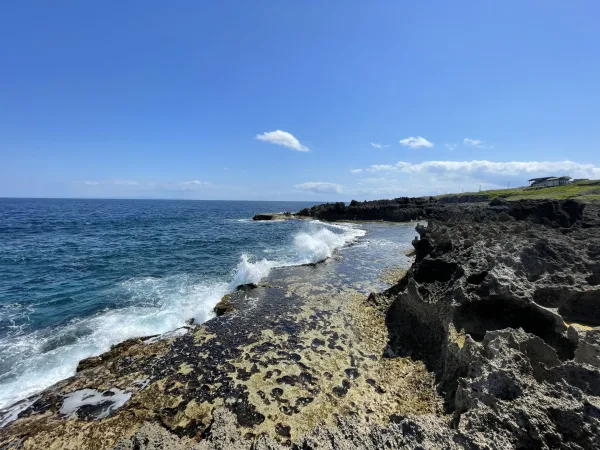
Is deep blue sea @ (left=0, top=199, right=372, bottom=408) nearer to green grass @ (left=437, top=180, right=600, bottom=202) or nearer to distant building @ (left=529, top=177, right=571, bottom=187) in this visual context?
green grass @ (left=437, top=180, right=600, bottom=202)

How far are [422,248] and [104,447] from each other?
1925 centimetres

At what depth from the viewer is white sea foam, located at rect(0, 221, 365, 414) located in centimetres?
1123

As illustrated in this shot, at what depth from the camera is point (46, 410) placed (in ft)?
30.2

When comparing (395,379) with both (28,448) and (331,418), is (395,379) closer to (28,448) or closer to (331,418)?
(331,418)

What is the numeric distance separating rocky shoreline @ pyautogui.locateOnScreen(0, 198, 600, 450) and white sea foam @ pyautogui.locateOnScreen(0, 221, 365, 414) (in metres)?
1.38

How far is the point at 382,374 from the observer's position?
10023 millimetres

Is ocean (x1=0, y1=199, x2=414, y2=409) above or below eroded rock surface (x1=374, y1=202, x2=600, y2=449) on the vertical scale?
below

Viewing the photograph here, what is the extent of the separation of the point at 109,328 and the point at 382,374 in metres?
13.6

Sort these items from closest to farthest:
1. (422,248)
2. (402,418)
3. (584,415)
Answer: (584,415) → (402,418) → (422,248)

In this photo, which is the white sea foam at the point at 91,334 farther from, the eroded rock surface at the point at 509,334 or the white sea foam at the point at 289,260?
the eroded rock surface at the point at 509,334

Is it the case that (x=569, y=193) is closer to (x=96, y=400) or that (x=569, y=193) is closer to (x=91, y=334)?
(x=91, y=334)

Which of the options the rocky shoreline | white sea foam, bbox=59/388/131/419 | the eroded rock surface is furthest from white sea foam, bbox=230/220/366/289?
white sea foam, bbox=59/388/131/419

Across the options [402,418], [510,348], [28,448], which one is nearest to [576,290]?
[510,348]

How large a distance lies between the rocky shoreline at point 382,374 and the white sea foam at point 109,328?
1379 mm
